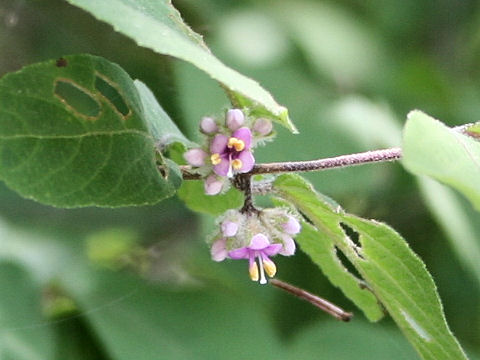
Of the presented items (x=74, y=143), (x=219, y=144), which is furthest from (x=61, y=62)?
(x=219, y=144)

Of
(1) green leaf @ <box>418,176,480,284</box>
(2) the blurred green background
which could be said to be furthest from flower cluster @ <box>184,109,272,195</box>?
(1) green leaf @ <box>418,176,480,284</box>

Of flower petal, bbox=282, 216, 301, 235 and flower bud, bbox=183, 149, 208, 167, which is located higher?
flower bud, bbox=183, 149, 208, 167

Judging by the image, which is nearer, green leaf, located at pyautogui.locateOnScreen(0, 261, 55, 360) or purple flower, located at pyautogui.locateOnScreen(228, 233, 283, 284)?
purple flower, located at pyautogui.locateOnScreen(228, 233, 283, 284)

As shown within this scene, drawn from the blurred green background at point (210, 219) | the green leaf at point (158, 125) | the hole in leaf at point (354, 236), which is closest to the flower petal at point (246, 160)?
the green leaf at point (158, 125)

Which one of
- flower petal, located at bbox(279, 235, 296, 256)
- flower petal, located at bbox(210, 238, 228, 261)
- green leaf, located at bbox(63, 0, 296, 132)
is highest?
green leaf, located at bbox(63, 0, 296, 132)

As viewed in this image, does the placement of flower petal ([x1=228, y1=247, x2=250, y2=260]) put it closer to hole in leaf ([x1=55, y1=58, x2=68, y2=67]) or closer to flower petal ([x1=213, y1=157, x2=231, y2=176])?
flower petal ([x1=213, y1=157, x2=231, y2=176])

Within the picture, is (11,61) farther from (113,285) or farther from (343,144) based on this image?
(343,144)
